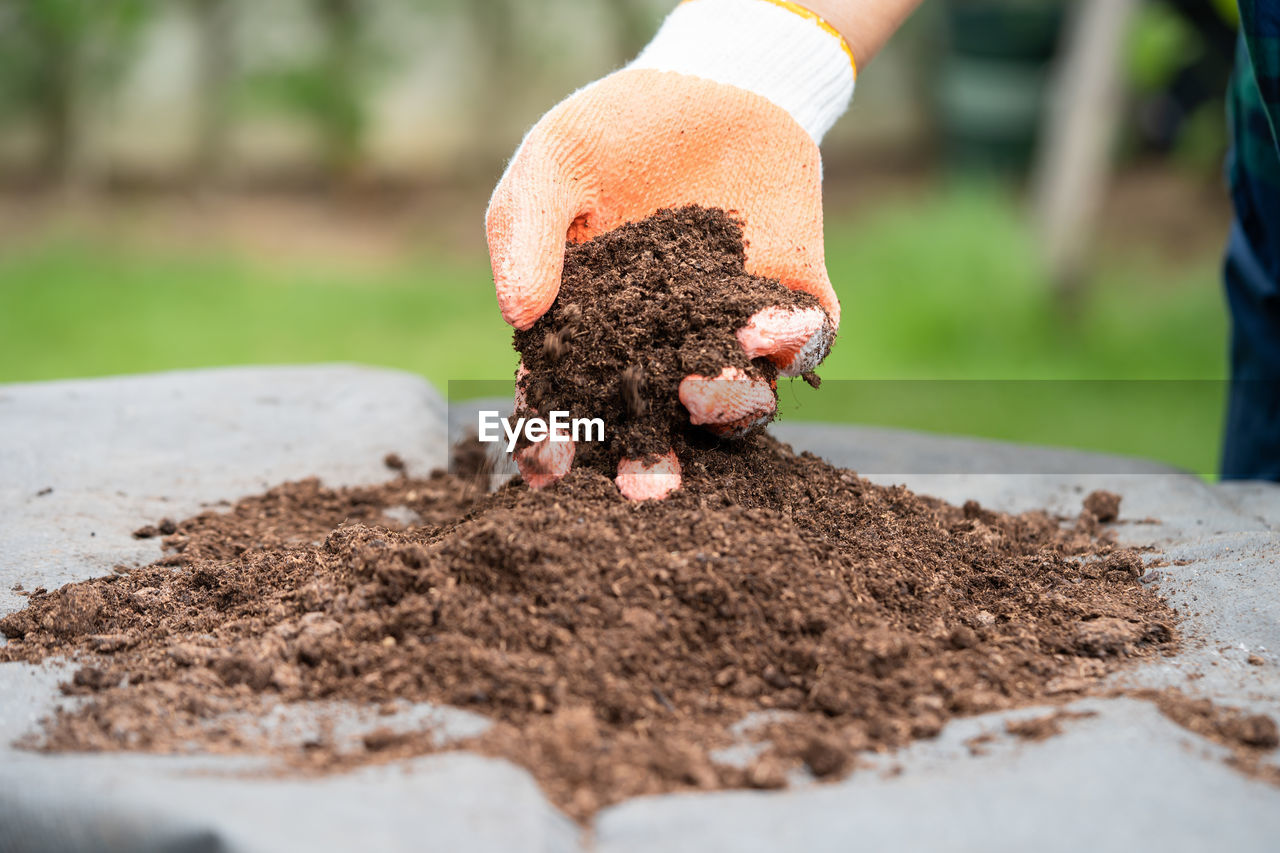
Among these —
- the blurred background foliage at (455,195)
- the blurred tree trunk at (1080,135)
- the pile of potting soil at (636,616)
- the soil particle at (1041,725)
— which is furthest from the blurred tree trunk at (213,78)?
the soil particle at (1041,725)

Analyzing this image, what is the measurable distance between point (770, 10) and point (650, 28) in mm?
3664

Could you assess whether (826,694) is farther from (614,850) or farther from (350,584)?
(350,584)

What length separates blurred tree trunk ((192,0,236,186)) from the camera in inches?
190

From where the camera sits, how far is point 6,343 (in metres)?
4.32

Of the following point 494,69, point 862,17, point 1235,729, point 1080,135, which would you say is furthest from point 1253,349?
point 494,69

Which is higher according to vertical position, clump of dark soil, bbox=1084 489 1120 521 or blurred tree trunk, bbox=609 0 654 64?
blurred tree trunk, bbox=609 0 654 64

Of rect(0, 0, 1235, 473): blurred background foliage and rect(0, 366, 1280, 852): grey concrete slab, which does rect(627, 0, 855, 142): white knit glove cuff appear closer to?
rect(0, 366, 1280, 852): grey concrete slab

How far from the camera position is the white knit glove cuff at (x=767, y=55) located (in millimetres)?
1639

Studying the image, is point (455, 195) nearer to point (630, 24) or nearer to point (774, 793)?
point (630, 24)

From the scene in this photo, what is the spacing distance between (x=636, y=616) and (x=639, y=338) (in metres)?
0.38

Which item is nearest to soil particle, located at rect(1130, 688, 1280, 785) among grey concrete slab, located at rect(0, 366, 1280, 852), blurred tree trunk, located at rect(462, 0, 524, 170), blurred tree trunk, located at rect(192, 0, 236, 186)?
grey concrete slab, located at rect(0, 366, 1280, 852)

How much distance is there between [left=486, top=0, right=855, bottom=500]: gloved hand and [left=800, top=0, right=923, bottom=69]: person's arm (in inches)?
1.1

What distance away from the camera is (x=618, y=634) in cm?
102

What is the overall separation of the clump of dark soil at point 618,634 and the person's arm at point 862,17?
818 mm
